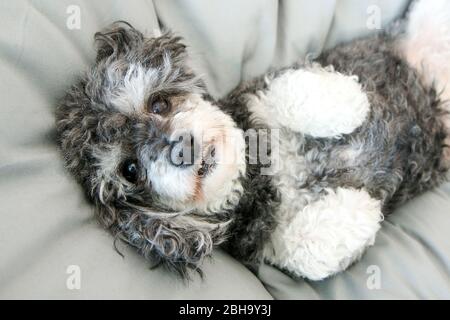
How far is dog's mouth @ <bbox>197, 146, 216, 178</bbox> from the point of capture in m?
1.61

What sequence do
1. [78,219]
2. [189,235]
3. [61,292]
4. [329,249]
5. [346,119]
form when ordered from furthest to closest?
[346,119]
[329,249]
[189,235]
[78,219]
[61,292]

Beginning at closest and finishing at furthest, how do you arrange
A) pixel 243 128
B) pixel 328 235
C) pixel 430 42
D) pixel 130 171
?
pixel 130 171
pixel 328 235
pixel 243 128
pixel 430 42

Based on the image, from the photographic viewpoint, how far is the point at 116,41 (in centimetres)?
174

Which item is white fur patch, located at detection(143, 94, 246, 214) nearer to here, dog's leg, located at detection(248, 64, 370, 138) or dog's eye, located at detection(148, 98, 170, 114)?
dog's eye, located at detection(148, 98, 170, 114)

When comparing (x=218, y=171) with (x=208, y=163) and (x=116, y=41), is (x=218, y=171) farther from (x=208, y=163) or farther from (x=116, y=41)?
(x=116, y=41)

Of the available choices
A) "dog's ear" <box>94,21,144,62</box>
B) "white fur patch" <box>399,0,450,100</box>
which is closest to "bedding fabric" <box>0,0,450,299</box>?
"dog's ear" <box>94,21,144,62</box>

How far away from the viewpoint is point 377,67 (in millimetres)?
2107

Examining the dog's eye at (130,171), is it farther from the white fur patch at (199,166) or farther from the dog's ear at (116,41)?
the dog's ear at (116,41)

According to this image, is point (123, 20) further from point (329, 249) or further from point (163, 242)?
point (329, 249)

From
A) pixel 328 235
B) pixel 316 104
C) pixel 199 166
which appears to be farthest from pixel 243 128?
pixel 328 235

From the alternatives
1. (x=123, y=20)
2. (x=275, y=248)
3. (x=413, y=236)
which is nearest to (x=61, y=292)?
(x=275, y=248)

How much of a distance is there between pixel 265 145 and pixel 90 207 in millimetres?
714

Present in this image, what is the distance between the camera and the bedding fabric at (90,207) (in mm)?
1426
